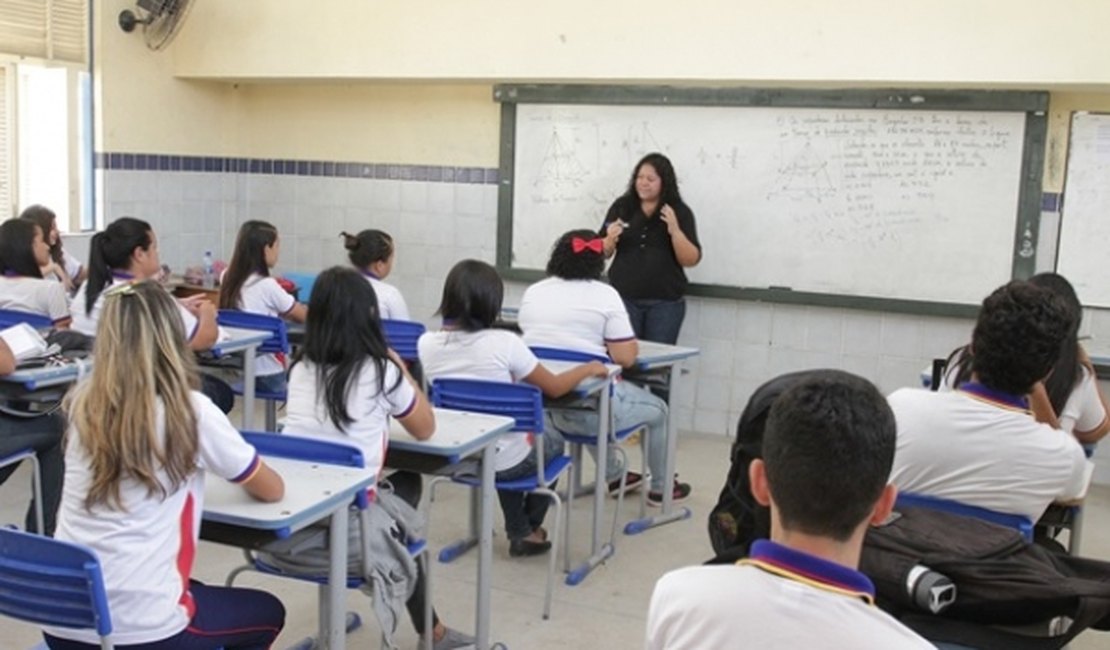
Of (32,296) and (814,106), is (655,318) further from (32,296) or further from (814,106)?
(32,296)

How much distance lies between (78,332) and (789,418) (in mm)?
3689

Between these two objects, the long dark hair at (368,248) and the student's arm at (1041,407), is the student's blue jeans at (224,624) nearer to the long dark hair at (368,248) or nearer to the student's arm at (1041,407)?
the student's arm at (1041,407)

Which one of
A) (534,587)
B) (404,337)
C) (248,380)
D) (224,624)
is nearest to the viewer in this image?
(224,624)

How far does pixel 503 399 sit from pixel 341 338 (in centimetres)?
89

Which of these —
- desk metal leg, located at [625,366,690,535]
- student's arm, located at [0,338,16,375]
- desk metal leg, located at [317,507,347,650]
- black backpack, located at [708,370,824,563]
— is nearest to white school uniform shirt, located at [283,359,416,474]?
desk metal leg, located at [317,507,347,650]

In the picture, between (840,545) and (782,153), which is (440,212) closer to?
(782,153)

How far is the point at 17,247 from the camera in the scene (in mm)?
4879

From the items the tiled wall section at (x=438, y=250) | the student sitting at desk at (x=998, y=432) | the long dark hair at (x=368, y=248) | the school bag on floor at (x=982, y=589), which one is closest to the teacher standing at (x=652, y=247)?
the tiled wall section at (x=438, y=250)

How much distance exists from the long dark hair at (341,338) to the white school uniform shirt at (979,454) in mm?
1380

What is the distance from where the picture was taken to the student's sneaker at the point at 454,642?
3438 millimetres

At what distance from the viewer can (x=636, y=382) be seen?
197 inches

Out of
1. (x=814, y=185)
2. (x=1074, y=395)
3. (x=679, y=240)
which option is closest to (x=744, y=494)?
(x=1074, y=395)

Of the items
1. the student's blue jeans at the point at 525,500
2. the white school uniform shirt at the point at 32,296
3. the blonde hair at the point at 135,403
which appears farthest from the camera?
the white school uniform shirt at the point at 32,296

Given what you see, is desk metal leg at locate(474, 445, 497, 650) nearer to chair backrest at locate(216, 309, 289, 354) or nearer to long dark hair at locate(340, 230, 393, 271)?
chair backrest at locate(216, 309, 289, 354)
